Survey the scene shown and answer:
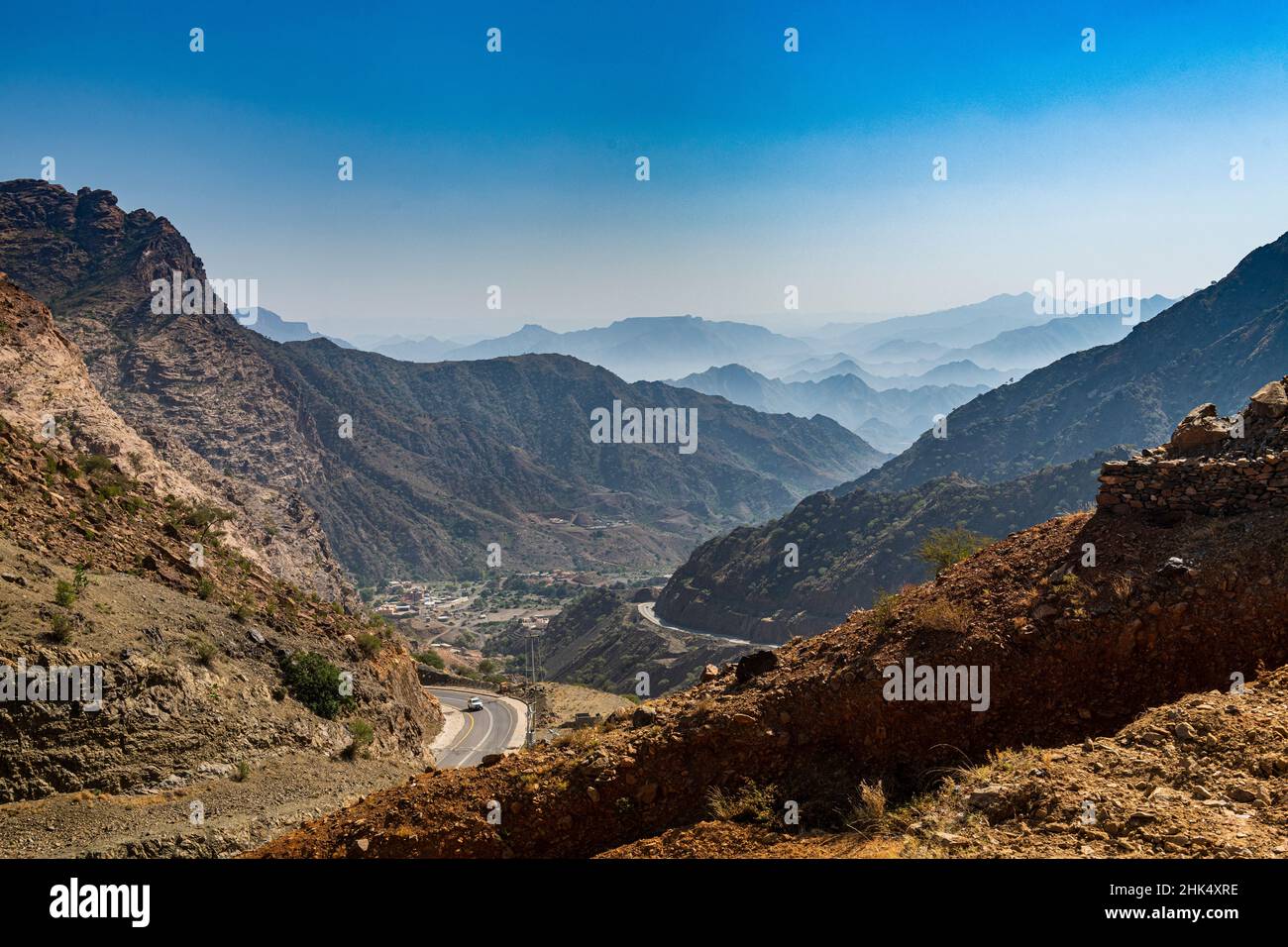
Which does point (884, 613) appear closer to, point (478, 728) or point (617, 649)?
point (478, 728)

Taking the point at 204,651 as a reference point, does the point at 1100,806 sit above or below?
above

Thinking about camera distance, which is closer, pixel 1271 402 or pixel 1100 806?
pixel 1100 806

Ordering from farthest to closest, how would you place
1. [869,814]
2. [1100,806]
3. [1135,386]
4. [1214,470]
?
[1135,386] < [1214,470] < [869,814] < [1100,806]

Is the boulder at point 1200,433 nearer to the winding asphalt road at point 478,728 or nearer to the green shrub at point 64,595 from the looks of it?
the green shrub at point 64,595

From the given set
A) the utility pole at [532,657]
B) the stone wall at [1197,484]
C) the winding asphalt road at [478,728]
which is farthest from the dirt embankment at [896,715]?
the utility pole at [532,657]

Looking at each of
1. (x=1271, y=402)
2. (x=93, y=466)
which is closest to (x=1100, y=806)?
(x=1271, y=402)

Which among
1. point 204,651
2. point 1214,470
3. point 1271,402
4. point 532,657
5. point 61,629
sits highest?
point 1271,402

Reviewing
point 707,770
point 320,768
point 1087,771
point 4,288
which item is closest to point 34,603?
point 320,768
